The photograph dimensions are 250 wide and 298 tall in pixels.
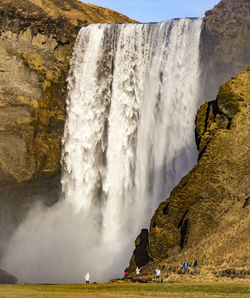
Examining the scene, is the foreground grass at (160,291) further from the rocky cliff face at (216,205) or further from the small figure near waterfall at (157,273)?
the rocky cliff face at (216,205)

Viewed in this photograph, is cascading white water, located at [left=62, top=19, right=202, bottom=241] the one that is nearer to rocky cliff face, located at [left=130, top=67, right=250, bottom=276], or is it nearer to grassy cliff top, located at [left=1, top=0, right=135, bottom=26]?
grassy cliff top, located at [left=1, top=0, right=135, bottom=26]

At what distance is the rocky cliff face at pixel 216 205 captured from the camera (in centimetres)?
2664

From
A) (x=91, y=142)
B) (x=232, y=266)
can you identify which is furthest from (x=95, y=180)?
(x=232, y=266)

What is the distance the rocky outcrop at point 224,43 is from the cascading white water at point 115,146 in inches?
42.9

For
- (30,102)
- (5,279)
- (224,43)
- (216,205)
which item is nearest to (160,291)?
(216,205)

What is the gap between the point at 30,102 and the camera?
55750 mm

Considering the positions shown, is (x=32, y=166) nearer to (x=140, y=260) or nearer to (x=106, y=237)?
(x=106, y=237)

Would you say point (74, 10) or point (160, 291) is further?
point (74, 10)

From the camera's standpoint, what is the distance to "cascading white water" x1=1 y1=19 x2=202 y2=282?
49250 mm

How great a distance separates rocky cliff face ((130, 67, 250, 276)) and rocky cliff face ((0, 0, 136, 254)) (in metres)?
24.8

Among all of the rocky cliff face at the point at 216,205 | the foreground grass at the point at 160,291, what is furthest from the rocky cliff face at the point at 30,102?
the foreground grass at the point at 160,291

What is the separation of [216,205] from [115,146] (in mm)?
25602

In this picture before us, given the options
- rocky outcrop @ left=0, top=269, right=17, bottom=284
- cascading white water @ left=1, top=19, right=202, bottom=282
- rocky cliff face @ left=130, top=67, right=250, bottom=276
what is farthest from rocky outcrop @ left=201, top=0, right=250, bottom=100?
rocky outcrop @ left=0, top=269, right=17, bottom=284

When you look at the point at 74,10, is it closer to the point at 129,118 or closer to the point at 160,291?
the point at 129,118
